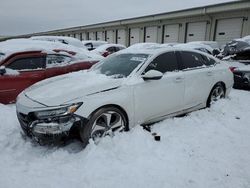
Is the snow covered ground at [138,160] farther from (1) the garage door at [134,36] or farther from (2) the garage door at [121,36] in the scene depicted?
(2) the garage door at [121,36]

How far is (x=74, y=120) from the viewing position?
3.39 meters

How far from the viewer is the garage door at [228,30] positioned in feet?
64.8

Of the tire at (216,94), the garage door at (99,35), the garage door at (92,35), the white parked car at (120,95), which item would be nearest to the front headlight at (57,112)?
the white parked car at (120,95)

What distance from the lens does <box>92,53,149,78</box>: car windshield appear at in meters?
4.35

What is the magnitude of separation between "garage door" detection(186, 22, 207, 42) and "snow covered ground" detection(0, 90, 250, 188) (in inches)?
785

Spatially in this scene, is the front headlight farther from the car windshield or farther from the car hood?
the car windshield

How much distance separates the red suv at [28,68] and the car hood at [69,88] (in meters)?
1.81

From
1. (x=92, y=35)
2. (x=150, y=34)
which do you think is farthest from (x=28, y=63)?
(x=92, y=35)

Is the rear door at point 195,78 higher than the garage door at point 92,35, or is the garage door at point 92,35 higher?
the rear door at point 195,78

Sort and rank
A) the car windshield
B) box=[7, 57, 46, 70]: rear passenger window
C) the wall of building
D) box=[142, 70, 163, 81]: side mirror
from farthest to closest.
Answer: the wall of building
box=[7, 57, 46, 70]: rear passenger window
the car windshield
box=[142, 70, 163, 81]: side mirror

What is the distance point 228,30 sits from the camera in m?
20.6

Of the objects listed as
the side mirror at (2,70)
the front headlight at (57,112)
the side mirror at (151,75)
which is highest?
the side mirror at (151,75)

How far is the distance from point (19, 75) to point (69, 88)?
269cm

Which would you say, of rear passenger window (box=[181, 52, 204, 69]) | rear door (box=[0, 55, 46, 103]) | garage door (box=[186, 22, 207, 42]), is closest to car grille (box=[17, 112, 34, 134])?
rear door (box=[0, 55, 46, 103])
